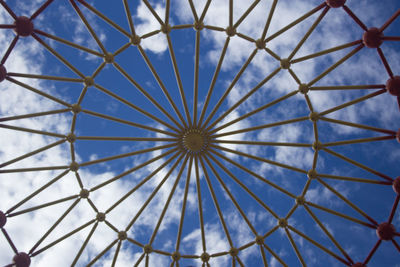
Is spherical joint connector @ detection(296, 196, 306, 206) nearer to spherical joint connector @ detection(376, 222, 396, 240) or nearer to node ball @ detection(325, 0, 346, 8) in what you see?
spherical joint connector @ detection(376, 222, 396, 240)

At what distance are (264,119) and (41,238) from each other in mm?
15468

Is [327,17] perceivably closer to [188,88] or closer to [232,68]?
[232,68]

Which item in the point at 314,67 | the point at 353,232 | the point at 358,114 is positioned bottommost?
the point at 353,232

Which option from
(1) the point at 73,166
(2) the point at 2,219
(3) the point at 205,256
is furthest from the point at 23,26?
(3) the point at 205,256

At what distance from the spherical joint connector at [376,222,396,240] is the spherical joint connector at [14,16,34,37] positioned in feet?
57.6

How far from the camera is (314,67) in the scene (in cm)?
2503

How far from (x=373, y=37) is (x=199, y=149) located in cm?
929

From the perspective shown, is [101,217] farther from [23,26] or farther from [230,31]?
[230,31]

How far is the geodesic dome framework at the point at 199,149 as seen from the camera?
18953 millimetres

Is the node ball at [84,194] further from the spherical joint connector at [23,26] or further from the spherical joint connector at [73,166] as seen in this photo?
the spherical joint connector at [23,26]

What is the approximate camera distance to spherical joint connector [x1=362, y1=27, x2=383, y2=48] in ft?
57.7

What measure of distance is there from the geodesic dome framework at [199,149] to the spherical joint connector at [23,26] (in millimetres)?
40

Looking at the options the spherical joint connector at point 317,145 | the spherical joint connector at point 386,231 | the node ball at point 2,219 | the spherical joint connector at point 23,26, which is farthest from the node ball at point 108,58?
the spherical joint connector at point 386,231

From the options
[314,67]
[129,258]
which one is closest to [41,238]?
[129,258]
